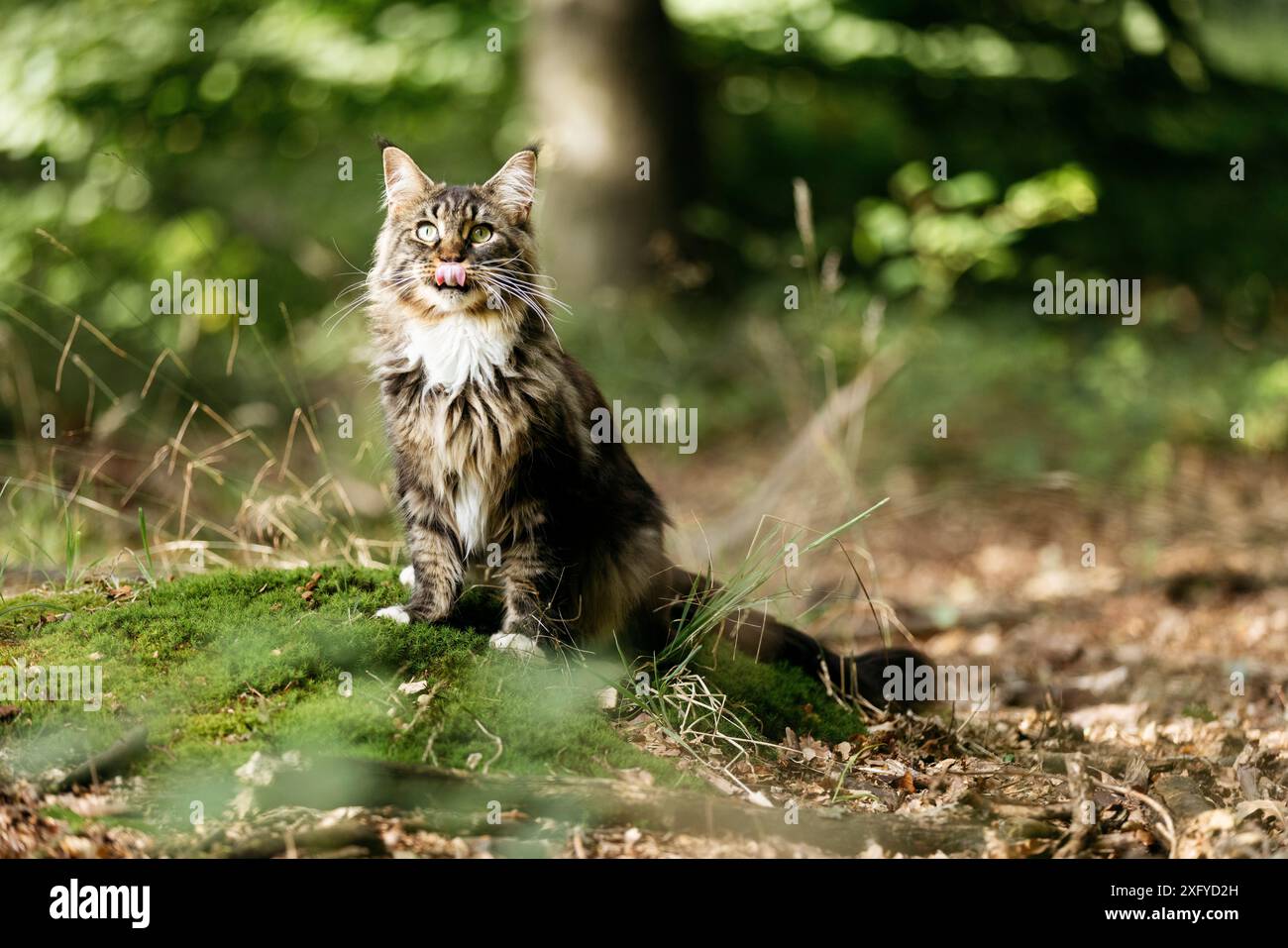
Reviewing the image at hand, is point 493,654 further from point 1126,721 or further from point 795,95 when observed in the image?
point 795,95

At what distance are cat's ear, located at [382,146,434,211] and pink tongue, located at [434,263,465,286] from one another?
331 millimetres

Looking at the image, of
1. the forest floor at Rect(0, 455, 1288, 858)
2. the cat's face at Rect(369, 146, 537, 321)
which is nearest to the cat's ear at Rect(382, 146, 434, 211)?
the cat's face at Rect(369, 146, 537, 321)

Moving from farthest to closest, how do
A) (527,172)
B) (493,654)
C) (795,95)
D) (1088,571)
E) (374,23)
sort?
(795,95) → (374,23) → (1088,571) → (527,172) → (493,654)

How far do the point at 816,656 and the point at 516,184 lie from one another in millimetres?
1994

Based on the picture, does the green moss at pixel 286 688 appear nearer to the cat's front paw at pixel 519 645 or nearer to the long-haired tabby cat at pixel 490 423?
the cat's front paw at pixel 519 645

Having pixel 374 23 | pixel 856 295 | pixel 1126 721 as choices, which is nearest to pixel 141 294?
pixel 374 23

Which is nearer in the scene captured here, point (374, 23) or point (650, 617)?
point (650, 617)

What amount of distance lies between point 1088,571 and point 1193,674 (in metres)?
1.98

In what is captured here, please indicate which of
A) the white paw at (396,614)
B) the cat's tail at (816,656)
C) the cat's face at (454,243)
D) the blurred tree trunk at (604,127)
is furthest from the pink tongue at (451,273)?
the blurred tree trunk at (604,127)

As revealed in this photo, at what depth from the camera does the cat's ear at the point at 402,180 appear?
3.67 metres

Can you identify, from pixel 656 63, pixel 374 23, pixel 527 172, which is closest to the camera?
pixel 527 172

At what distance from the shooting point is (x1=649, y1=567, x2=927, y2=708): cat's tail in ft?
13.7

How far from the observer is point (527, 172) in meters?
3.67

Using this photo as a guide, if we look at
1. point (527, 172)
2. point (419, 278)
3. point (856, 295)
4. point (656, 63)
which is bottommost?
point (419, 278)
